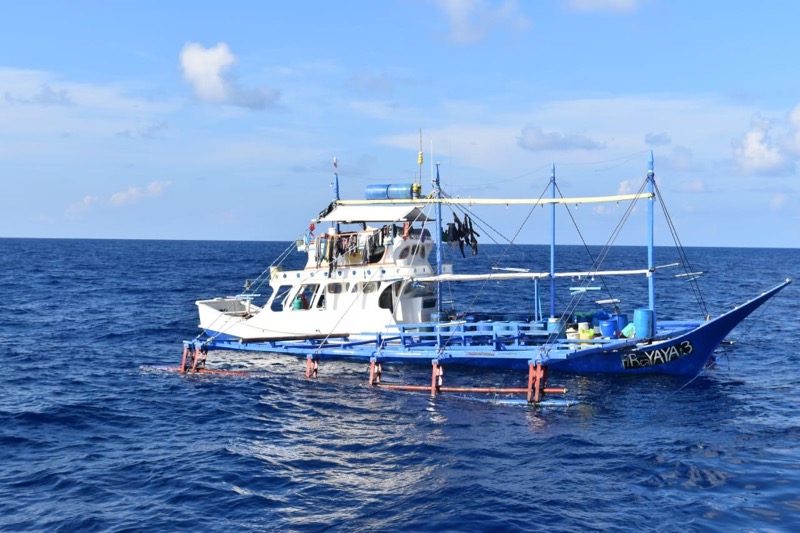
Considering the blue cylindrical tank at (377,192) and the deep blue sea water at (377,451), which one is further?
the blue cylindrical tank at (377,192)

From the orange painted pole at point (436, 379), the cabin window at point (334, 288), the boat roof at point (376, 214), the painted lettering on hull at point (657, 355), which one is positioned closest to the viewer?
the orange painted pole at point (436, 379)

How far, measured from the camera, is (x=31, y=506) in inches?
658

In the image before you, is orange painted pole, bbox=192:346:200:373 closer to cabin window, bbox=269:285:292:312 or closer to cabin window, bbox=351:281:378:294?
cabin window, bbox=269:285:292:312

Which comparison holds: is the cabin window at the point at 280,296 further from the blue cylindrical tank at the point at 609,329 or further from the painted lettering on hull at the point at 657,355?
the painted lettering on hull at the point at 657,355

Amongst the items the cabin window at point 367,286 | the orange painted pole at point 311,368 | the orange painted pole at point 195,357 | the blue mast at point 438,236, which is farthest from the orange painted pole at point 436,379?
the orange painted pole at point 195,357

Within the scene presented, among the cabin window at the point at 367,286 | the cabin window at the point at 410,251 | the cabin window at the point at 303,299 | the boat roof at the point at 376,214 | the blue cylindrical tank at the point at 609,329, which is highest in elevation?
the boat roof at the point at 376,214

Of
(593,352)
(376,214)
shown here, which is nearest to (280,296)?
(376,214)

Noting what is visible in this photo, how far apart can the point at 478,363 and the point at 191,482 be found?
558 inches

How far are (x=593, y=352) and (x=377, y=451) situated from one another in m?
10.3

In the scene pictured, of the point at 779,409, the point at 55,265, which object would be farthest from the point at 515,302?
the point at 55,265

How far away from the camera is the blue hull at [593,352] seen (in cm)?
2705

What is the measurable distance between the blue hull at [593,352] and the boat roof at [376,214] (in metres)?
5.14

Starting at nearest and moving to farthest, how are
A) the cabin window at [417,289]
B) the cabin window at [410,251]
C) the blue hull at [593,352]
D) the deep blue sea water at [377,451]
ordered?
the deep blue sea water at [377,451]
the blue hull at [593,352]
the cabin window at [410,251]
the cabin window at [417,289]

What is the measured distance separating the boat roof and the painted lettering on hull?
10288mm
